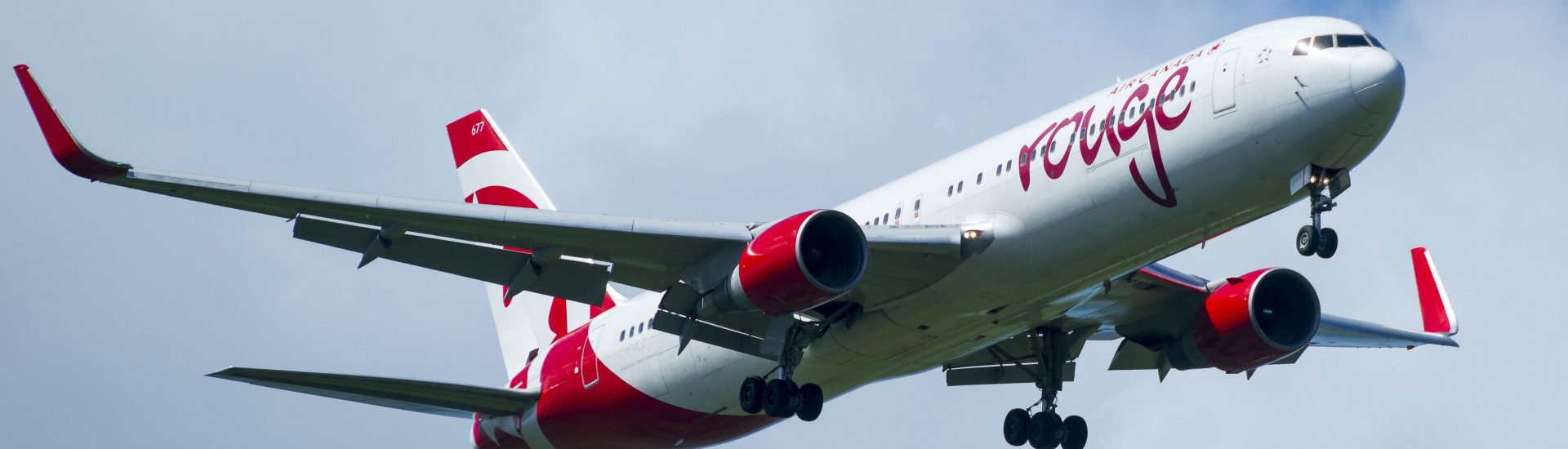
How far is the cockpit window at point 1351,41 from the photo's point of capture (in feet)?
78.3

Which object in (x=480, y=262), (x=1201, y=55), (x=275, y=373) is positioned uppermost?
(x=1201, y=55)

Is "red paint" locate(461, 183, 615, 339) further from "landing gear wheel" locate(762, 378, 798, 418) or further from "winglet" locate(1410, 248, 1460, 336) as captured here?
"winglet" locate(1410, 248, 1460, 336)

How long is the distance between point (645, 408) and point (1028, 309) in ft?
24.8

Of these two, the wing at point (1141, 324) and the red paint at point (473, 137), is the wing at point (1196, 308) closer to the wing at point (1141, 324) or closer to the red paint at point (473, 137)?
the wing at point (1141, 324)

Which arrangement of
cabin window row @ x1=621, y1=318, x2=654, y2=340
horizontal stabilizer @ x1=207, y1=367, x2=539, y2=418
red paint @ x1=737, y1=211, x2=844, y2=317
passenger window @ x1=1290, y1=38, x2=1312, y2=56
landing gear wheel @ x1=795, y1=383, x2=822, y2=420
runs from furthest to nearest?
1. cabin window row @ x1=621, y1=318, x2=654, y2=340
2. landing gear wheel @ x1=795, y1=383, x2=822, y2=420
3. horizontal stabilizer @ x1=207, y1=367, x2=539, y2=418
4. red paint @ x1=737, y1=211, x2=844, y2=317
5. passenger window @ x1=1290, y1=38, x2=1312, y2=56

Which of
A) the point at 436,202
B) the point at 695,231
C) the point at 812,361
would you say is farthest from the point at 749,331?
the point at 436,202

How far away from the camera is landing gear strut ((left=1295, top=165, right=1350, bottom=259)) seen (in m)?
23.8

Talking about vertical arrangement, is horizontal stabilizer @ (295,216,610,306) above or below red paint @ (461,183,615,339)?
below

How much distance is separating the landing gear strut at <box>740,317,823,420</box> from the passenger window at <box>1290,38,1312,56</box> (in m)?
9.24

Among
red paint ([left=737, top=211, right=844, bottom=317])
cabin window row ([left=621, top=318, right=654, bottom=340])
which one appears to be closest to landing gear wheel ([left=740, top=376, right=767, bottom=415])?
cabin window row ([left=621, top=318, right=654, bottom=340])

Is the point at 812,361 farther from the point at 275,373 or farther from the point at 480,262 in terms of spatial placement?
the point at 275,373

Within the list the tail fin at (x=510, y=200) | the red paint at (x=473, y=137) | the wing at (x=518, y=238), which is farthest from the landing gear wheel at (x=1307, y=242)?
the red paint at (x=473, y=137)

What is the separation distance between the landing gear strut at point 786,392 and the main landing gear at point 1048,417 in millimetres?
4481

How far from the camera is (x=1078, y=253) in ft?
83.5
